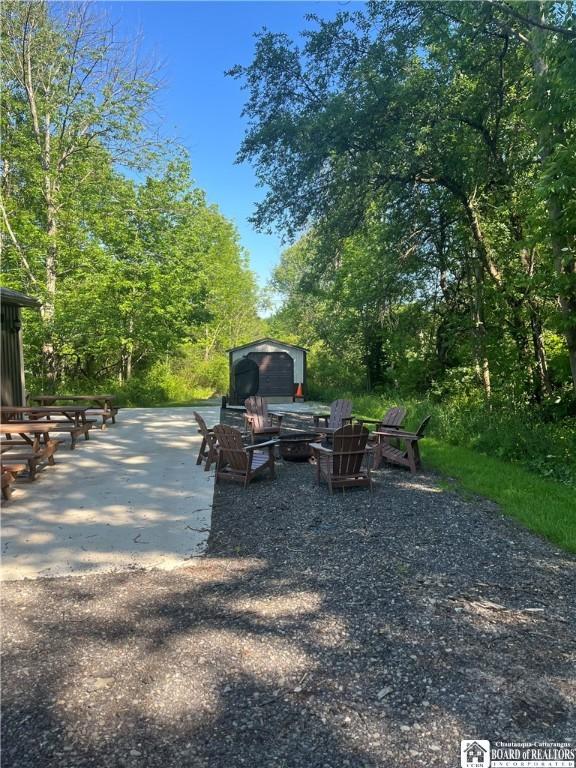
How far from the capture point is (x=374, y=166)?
9625mm

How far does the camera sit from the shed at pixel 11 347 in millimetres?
10289

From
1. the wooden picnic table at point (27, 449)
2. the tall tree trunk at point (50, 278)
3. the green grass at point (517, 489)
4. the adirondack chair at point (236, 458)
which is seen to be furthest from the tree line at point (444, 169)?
the tall tree trunk at point (50, 278)

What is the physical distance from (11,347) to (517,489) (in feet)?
33.9

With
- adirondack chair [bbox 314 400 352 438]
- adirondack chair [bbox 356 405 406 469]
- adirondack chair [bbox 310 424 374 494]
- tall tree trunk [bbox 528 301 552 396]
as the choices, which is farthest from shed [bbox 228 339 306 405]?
adirondack chair [bbox 310 424 374 494]

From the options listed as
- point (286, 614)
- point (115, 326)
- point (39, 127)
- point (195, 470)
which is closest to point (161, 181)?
point (39, 127)

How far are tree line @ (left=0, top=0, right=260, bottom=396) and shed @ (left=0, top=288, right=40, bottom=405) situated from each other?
4953mm

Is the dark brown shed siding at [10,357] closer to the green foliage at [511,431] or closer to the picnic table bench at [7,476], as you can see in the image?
the picnic table bench at [7,476]

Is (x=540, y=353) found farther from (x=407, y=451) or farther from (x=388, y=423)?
(x=407, y=451)

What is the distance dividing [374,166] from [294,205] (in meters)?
1.81

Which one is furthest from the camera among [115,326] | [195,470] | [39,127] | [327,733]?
[39,127]

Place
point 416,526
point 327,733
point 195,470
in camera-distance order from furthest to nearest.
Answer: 1. point 195,470
2. point 416,526
3. point 327,733

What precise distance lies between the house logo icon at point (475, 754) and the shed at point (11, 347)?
10.6 m

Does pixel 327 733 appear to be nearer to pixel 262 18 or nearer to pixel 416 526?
pixel 416 526

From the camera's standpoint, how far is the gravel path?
1930mm
